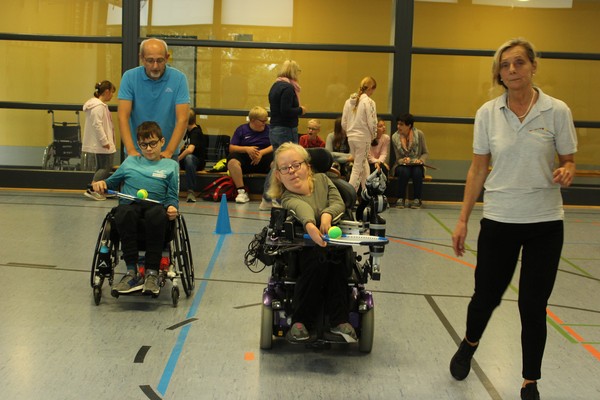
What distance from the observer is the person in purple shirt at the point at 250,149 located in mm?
10055

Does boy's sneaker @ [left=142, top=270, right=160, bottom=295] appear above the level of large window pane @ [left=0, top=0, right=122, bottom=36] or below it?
below

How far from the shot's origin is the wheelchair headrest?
4.05 m

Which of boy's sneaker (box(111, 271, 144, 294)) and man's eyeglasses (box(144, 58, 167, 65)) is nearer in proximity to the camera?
boy's sneaker (box(111, 271, 144, 294))

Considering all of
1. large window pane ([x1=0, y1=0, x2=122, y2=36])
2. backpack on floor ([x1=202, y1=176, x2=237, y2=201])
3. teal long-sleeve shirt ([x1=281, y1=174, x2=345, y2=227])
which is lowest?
backpack on floor ([x1=202, y1=176, x2=237, y2=201])

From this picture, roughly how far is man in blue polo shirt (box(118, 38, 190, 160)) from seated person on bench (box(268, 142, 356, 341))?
1470mm

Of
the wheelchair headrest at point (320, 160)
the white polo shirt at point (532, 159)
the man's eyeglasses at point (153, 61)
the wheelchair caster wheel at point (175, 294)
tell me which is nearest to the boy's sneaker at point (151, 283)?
the wheelchair caster wheel at point (175, 294)

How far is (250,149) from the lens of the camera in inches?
397

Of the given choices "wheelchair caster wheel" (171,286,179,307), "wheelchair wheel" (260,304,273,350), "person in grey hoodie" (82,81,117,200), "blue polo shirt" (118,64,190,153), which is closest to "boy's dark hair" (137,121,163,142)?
"blue polo shirt" (118,64,190,153)

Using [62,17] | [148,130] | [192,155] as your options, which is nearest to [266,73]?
[192,155]

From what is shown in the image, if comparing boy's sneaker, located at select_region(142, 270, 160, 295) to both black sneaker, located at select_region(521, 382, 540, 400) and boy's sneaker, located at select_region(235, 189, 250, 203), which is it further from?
boy's sneaker, located at select_region(235, 189, 250, 203)

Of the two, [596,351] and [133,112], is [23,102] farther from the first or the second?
[596,351]

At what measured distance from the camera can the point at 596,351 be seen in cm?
413

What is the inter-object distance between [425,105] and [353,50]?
1.30 meters

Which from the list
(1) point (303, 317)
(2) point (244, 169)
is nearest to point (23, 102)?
(2) point (244, 169)
